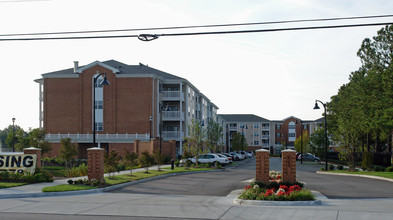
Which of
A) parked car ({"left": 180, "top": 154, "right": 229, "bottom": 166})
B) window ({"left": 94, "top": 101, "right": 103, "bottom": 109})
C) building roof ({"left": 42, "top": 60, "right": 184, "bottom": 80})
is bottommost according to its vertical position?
parked car ({"left": 180, "top": 154, "right": 229, "bottom": 166})

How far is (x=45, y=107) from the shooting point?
58844mm

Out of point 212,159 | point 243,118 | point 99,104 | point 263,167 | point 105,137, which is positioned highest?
point 99,104

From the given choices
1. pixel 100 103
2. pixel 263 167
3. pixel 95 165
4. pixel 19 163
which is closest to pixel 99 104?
pixel 100 103

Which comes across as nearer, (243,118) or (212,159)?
(212,159)

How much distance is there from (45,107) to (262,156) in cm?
4613

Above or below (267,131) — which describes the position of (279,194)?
below

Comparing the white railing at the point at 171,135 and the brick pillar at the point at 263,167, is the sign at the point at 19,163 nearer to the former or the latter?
the brick pillar at the point at 263,167

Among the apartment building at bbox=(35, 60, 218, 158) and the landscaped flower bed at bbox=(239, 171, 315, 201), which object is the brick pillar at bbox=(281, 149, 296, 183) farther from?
the apartment building at bbox=(35, 60, 218, 158)

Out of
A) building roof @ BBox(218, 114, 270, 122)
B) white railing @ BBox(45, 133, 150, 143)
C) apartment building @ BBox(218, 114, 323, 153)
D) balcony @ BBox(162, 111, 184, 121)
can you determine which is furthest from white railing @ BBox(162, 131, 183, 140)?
building roof @ BBox(218, 114, 270, 122)

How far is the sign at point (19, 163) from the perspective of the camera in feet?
76.5

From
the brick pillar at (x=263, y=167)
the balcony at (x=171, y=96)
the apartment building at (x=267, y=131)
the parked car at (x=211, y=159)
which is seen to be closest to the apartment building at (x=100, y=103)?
the balcony at (x=171, y=96)

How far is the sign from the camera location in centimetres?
2331

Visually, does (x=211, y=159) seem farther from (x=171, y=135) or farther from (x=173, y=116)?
(x=173, y=116)

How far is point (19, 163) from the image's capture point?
2342cm
